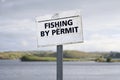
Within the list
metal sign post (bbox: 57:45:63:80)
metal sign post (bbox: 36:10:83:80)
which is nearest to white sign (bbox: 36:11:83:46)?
metal sign post (bbox: 36:10:83:80)

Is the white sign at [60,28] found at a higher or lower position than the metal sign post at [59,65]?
higher

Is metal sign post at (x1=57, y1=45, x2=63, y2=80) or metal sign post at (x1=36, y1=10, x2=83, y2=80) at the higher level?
metal sign post at (x1=36, y1=10, x2=83, y2=80)

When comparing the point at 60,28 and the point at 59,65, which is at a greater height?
the point at 60,28

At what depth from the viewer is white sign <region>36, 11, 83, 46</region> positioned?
12.5ft

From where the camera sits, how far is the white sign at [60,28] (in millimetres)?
3822

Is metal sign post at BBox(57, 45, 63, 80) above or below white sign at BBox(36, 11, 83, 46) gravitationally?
below

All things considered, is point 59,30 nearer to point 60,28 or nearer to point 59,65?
point 60,28

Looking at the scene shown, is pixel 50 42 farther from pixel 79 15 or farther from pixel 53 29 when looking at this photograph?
pixel 79 15

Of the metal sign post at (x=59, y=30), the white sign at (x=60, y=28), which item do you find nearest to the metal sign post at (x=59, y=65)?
the metal sign post at (x=59, y=30)

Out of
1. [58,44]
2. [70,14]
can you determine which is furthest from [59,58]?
[70,14]

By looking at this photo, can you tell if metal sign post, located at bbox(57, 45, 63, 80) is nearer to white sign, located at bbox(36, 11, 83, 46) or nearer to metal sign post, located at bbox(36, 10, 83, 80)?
metal sign post, located at bbox(36, 10, 83, 80)

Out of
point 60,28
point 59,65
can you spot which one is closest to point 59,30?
point 60,28

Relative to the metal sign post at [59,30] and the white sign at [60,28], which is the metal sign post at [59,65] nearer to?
the metal sign post at [59,30]

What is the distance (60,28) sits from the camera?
3906mm
